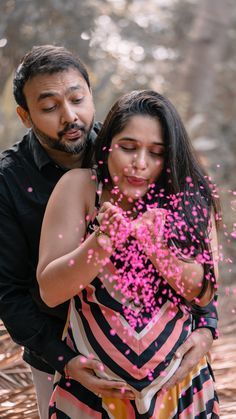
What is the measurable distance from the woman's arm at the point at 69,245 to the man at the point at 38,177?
0.20 m

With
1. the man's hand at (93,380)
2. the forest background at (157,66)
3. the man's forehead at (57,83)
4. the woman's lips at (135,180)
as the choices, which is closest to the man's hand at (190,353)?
the man's hand at (93,380)

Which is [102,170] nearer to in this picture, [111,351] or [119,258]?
[119,258]

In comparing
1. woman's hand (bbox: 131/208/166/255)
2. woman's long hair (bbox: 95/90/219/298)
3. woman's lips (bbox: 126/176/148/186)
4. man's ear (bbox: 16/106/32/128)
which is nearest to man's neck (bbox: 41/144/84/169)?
man's ear (bbox: 16/106/32/128)

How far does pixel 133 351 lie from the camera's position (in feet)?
6.49

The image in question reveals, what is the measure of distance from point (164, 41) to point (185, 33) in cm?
48

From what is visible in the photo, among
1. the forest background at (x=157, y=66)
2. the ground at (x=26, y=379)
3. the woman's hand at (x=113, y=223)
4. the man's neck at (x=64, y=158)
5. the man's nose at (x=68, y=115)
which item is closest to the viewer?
the woman's hand at (x=113, y=223)

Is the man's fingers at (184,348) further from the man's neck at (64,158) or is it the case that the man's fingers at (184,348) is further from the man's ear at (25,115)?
the man's ear at (25,115)

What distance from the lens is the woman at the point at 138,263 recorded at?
1.95 meters

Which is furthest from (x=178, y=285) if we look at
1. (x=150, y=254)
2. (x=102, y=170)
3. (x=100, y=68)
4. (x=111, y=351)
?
(x=100, y=68)

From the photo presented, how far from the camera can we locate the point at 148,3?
316 inches

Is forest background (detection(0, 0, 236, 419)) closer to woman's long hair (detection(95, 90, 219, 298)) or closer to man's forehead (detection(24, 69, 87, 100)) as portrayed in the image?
woman's long hair (detection(95, 90, 219, 298))

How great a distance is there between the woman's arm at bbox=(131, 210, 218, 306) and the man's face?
0.48m

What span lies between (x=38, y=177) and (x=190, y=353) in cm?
68

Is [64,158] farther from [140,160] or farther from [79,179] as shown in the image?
[140,160]
